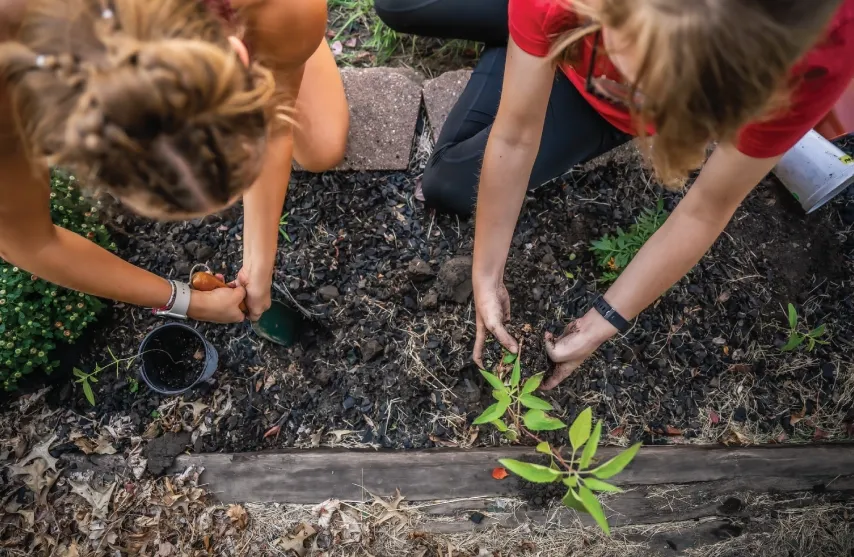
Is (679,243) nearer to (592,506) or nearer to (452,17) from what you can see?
(592,506)

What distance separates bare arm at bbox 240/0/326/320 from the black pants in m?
0.52

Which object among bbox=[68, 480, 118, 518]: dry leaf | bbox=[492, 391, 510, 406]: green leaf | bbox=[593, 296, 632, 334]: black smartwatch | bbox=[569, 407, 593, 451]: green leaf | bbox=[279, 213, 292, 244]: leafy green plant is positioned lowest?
bbox=[68, 480, 118, 518]: dry leaf

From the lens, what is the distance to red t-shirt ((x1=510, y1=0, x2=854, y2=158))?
0.96 m

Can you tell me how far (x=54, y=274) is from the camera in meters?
1.17

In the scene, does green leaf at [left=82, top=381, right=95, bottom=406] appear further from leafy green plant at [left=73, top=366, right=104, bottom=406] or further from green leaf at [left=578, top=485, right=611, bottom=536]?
green leaf at [left=578, top=485, right=611, bottom=536]

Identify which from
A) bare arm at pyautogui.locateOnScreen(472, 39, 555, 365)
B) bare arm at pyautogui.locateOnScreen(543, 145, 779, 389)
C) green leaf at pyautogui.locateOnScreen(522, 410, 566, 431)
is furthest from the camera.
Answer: bare arm at pyautogui.locateOnScreen(472, 39, 555, 365)

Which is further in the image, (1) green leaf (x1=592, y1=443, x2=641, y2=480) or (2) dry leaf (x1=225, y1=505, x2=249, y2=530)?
(2) dry leaf (x1=225, y1=505, x2=249, y2=530)

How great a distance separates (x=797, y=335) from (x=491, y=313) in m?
0.99

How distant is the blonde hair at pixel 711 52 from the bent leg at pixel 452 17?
943 mm

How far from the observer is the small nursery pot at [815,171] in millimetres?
1765

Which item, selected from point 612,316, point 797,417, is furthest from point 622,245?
point 797,417

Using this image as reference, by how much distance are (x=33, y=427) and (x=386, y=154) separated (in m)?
1.36

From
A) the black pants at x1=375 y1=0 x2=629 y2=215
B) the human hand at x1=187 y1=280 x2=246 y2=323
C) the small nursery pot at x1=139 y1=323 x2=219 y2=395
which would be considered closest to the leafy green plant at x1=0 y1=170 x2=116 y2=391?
the small nursery pot at x1=139 y1=323 x2=219 y2=395

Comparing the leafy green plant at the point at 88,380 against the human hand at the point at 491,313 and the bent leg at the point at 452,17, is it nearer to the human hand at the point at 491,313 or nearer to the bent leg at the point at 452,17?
the human hand at the point at 491,313
